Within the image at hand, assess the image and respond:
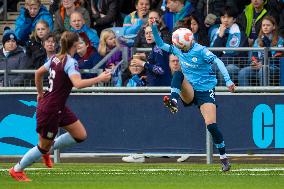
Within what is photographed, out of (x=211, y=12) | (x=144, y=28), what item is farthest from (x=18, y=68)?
(x=211, y=12)

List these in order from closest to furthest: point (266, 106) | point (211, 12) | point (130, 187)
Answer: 1. point (130, 187)
2. point (266, 106)
3. point (211, 12)

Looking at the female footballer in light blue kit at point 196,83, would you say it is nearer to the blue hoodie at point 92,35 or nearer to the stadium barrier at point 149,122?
the stadium barrier at point 149,122

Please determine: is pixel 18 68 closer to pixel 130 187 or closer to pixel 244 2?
pixel 244 2

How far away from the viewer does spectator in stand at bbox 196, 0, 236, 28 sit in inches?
885

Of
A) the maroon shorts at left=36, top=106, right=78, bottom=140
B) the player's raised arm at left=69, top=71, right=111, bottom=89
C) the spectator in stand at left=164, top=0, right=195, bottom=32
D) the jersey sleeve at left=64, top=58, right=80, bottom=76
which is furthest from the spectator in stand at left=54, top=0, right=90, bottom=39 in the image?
the player's raised arm at left=69, top=71, right=111, bottom=89

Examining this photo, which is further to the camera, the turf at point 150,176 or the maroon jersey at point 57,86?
the maroon jersey at point 57,86

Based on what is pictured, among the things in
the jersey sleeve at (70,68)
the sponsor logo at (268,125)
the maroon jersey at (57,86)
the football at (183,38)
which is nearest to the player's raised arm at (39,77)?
the maroon jersey at (57,86)

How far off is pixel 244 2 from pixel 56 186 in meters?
9.96

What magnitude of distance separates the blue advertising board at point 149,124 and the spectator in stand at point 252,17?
9.24ft

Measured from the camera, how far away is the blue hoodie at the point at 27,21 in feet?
77.8

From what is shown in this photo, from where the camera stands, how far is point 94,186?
14.6 metres

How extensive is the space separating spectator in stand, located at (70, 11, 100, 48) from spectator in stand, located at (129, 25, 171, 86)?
2092 millimetres

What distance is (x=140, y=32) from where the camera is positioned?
2145 cm

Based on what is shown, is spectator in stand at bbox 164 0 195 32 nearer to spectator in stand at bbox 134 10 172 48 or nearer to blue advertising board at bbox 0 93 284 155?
spectator in stand at bbox 134 10 172 48
